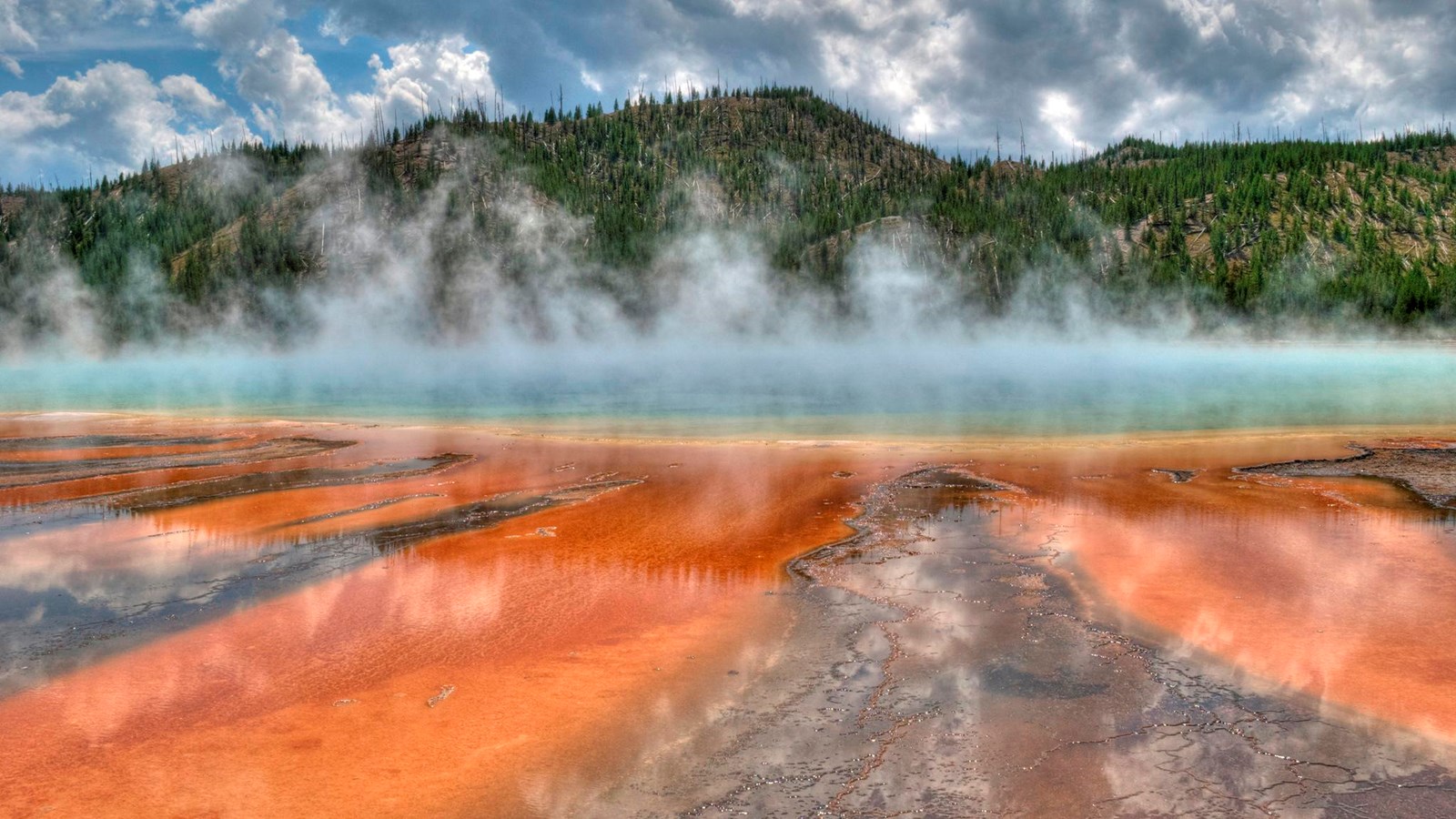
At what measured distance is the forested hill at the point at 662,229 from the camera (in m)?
118

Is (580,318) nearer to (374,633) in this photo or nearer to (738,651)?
(374,633)

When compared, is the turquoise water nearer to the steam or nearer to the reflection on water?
the steam

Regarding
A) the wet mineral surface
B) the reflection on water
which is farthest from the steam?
the wet mineral surface

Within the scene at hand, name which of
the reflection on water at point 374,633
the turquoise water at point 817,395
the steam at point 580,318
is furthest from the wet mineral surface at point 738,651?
the steam at point 580,318

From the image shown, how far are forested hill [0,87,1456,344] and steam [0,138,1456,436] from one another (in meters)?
0.57

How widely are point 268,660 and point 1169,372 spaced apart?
60.0 meters

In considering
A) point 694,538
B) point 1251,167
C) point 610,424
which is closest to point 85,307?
point 610,424

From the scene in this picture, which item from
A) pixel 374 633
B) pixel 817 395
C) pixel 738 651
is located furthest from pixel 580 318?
pixel 738 651

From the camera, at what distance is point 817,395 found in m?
40.0

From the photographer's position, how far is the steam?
68688mm

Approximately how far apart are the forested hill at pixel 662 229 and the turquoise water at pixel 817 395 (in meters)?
43.4

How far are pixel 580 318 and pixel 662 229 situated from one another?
24.0 m

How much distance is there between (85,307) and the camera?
389ft

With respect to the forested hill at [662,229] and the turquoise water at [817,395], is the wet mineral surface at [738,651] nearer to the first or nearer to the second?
the turquoise water at [817,395]
